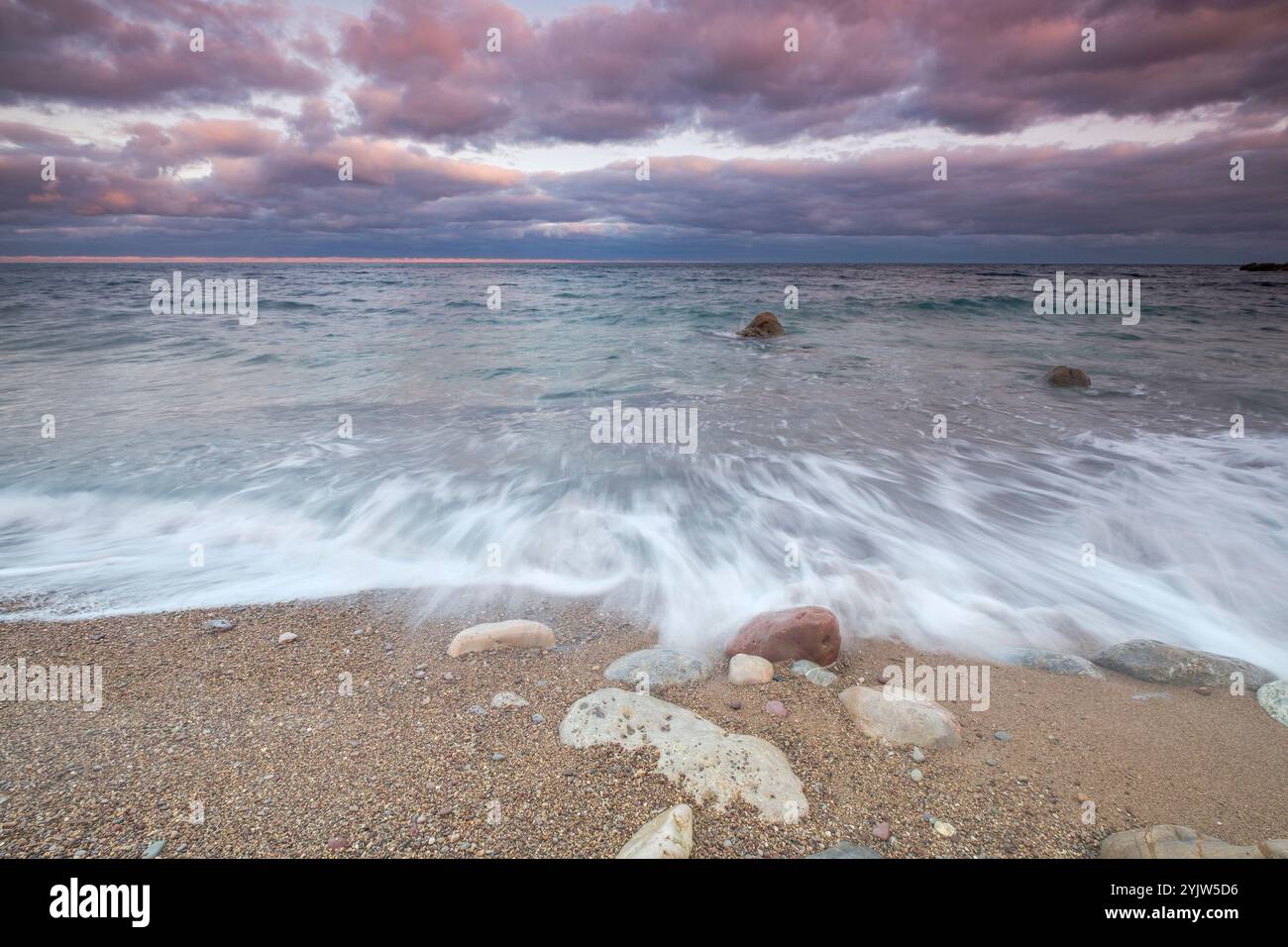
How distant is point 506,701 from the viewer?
3.10 metres

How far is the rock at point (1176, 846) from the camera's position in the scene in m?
2.09

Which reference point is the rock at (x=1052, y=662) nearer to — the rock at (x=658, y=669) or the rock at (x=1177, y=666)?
the rock at (x=1177, y=666)

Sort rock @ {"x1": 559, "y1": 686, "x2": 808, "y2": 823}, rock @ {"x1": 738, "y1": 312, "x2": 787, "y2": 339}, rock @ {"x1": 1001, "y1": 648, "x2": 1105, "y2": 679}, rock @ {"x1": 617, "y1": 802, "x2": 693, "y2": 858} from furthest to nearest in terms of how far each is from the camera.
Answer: rock @ {"x1": 738, "y1": 312, "x2": 787, "y2": 339}, rock @ {"x1": 1001, "y1": 648, "x2": 1105, "y2": 679}, rock @ {"x1": 559, "y1": 686, "x2": 808, "y2": 823}, rock @ {"x1": 617, "y1": 802, "x2": 693, "y2": 858}

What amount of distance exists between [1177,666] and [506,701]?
151 inches

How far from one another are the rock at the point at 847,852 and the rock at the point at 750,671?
115cm

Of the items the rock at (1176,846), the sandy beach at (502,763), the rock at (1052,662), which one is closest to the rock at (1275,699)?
the sandy beach at (502,763)

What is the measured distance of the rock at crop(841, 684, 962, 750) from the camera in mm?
2820

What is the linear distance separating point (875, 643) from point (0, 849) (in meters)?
4.22

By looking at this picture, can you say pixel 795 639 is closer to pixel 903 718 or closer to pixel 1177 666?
pixel 903 718

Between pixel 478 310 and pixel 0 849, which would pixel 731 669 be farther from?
pixel 478 310

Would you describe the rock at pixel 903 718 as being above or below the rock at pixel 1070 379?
below

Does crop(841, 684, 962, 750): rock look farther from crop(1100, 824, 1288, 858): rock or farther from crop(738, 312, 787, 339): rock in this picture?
crop(738, 312, 787, 339): rock

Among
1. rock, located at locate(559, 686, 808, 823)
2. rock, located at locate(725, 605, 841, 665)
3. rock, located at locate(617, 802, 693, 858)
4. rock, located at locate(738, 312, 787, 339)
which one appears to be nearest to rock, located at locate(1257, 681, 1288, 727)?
rock, located at locate(725, 605, 841, 665)

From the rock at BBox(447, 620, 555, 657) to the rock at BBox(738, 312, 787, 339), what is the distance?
18.1 meters
